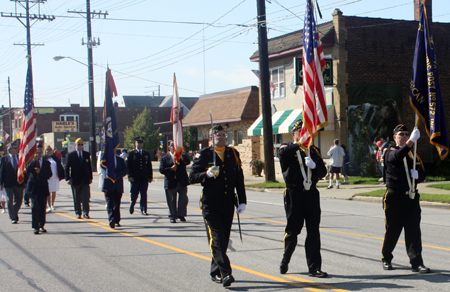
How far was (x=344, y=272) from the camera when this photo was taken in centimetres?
675

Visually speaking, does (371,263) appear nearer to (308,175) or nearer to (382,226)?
(308,175)

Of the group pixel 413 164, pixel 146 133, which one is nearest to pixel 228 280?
pixel 413 164

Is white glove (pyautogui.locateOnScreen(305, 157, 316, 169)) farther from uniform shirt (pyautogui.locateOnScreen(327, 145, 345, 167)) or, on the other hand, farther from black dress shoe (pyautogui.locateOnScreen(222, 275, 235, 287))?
uniform shirt (pyautogui.locateOnScreen(327, 145, 345, 167))

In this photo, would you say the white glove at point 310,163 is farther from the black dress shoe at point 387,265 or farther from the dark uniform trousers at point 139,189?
the dark uniform trousers at point 139,189

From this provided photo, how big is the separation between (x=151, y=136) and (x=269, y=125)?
122 feet

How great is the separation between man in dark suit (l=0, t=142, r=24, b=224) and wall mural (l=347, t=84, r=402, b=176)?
1648 cm

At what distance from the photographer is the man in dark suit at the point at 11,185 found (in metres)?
12.5

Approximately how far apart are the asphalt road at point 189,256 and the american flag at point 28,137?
1402 millimetres

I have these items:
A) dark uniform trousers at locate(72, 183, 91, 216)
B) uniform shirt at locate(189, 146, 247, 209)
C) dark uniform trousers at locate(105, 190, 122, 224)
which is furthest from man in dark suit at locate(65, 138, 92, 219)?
uniform shirt at locate(189, 146, 247, 209)

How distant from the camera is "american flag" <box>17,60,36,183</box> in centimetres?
1170

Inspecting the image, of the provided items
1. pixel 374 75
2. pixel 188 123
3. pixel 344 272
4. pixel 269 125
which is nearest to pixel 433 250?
pixel 344 272

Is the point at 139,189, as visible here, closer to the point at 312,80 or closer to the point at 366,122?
the point at 312,80

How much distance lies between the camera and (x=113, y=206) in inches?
446

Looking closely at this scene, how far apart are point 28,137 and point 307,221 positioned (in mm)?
8026
